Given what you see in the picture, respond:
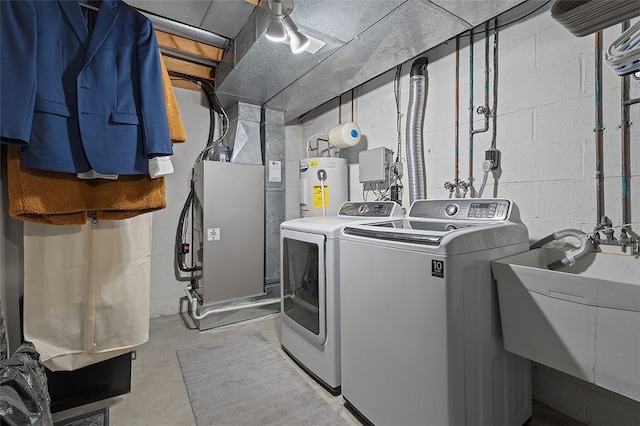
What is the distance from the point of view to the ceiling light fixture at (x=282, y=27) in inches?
61.5

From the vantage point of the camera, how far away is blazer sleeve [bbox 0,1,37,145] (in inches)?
42.1

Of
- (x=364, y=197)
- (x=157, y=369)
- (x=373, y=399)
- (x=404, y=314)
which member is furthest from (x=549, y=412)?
(x=157, y=369)

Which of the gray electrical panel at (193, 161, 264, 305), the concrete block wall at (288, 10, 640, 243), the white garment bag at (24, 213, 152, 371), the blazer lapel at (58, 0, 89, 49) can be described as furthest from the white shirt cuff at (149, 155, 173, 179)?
the concrete block wall at (288, 10, 640, 243)

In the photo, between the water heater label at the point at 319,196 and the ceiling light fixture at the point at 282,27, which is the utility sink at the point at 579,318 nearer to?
the ceiling light fixture at the point at 282,27

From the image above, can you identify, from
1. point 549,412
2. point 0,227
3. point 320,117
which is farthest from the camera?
point 320,117

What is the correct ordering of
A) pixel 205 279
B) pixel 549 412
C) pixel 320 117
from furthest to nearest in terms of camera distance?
1. pixel 320 117
2. pixel 205 279
3. pixel 549 412

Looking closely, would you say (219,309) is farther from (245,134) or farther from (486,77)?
(486,77)

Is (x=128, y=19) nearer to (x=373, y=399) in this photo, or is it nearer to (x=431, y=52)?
(x=431, y=52)

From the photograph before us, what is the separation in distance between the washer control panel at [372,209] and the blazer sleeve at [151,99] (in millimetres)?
1493

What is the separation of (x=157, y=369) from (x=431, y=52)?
321cm

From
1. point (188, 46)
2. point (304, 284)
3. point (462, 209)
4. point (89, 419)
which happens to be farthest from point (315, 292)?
point (188, 46)

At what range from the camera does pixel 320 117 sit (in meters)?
3.48

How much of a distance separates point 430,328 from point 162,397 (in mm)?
1689

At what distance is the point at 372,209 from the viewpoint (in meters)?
2.30
